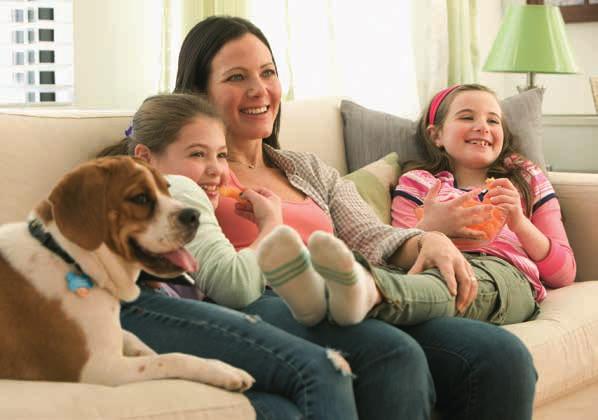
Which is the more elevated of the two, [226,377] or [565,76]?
[565,76]

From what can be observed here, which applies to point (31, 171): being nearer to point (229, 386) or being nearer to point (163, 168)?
point (163, 168)

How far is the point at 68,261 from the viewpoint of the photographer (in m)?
1.47

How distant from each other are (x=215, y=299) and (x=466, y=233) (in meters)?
0.73

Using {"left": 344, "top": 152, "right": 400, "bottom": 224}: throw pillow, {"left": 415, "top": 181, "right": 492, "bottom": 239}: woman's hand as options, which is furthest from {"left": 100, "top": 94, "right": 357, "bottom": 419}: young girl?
{"left": 344, "top": 152, "right": 400, "bottom": 224}: throw pillow

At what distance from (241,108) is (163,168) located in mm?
335

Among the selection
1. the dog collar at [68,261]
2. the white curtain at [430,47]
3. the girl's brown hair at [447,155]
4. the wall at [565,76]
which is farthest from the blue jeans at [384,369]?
the wall at [565,76]

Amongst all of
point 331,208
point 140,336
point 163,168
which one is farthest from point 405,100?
point 140,336

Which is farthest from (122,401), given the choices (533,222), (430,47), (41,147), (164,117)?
(430,47)

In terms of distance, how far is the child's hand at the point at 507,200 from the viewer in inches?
90.5

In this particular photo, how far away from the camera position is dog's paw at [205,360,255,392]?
149 cm

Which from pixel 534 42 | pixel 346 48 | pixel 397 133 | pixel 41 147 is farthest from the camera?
pixel 346 48

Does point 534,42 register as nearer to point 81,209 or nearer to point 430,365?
point 430,365

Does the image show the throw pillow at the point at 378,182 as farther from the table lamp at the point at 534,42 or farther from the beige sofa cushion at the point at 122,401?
the table lamp at the point at 534,42

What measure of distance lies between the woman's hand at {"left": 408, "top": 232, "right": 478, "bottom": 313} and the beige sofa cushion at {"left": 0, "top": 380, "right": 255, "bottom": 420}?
2.07 ft
